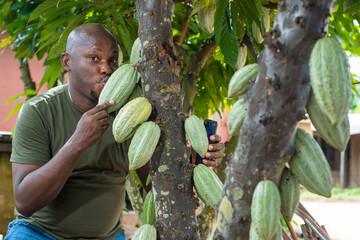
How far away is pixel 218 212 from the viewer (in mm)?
848

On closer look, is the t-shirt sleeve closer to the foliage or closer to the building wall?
the foliage

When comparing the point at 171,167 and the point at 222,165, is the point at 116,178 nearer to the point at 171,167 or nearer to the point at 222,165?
the point at 222,165

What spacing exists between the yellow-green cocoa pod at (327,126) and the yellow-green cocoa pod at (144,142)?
0.39 metres

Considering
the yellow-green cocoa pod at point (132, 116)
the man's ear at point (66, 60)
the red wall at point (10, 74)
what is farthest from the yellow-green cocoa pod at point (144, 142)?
the red wall at point (10, 74)

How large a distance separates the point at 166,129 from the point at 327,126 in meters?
0.41

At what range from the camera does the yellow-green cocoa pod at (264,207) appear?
76 cm

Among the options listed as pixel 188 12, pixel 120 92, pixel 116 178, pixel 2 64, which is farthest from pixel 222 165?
pixel 2 64

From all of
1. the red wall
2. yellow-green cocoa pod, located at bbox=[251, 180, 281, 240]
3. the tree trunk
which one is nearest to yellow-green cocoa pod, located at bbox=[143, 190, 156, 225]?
the tree trunk

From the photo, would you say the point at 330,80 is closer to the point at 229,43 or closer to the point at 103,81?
the point at 229,43

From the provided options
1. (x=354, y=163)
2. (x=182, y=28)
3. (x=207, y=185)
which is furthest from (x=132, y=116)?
(x=354, y=163)

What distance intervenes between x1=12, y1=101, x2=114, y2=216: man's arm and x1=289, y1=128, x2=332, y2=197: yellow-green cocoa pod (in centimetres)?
70

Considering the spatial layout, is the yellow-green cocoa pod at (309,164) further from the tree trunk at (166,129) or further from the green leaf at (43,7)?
the green leaf at (43,7)

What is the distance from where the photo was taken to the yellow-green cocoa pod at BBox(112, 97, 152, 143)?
1049 millimetres

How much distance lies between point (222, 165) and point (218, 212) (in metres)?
1.45
